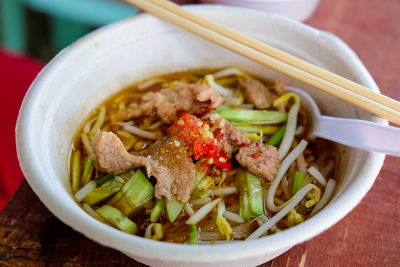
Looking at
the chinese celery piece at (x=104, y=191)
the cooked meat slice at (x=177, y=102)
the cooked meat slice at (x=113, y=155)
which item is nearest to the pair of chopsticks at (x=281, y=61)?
the cooked meat slice at (x=177, y=102)

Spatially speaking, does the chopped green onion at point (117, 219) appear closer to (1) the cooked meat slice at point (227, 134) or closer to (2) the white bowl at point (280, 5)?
(1) the cooked meat slice at point (227, 134)

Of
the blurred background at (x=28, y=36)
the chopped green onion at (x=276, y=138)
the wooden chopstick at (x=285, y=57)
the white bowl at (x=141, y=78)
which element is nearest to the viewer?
the white bowl at (x=141, y=78)

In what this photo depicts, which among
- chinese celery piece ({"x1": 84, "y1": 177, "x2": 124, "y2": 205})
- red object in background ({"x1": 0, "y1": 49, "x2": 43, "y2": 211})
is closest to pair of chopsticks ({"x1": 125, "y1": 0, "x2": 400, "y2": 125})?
chinese celery piece ({"x1": 84, "y1": 177, "x2": 124, "y2": 205})

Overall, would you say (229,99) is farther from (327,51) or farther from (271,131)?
(327,51)

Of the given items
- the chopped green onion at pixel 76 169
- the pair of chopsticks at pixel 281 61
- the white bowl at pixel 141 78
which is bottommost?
the chopped green onion at pixel 76 169

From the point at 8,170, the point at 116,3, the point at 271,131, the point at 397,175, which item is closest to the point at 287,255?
the point at 271,131

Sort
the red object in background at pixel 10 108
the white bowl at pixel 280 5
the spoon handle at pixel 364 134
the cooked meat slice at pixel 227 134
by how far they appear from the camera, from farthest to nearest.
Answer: the red object in background at pixel 10 108 < the white bowl at pixel 280 5 < the cooked meat slice at pixel 227 134 < the spoon handle at pixel 364 134

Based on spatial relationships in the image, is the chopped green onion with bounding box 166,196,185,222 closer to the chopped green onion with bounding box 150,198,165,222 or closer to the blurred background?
the chopped green onion with bounding box 150,198,165,222

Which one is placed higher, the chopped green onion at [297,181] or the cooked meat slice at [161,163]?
the cooked meat slice at [161,163]
